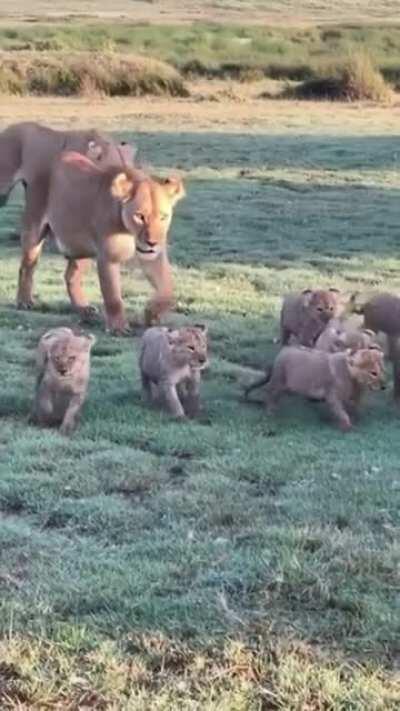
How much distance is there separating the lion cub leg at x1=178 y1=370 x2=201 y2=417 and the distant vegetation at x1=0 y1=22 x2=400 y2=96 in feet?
94.4

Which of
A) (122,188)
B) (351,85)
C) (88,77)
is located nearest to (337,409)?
(122,188)

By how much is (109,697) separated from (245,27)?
54001 mm

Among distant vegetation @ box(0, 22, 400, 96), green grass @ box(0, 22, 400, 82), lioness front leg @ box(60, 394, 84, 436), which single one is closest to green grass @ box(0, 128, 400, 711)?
lioness front leg @ box(60, 394, 84, 436)

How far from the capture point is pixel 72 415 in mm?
8680

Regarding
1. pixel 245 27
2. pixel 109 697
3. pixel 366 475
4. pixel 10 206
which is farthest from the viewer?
pixel 245 27

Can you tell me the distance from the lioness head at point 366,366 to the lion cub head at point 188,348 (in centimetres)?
89

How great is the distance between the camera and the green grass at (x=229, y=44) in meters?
43.7

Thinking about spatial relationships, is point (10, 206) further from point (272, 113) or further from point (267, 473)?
point (272, 113)

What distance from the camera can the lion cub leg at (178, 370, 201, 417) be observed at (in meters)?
9.20

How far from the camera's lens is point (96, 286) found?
1395 centimetres

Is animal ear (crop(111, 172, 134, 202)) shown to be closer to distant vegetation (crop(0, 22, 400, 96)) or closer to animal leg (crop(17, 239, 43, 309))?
animal leg (crop(17, 239, 43, 309))

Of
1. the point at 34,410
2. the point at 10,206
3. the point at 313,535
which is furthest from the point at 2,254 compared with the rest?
the point at 313,535

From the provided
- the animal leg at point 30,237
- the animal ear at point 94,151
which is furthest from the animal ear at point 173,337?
the animal ear at point 94,151

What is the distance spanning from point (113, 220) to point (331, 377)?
2.92m
